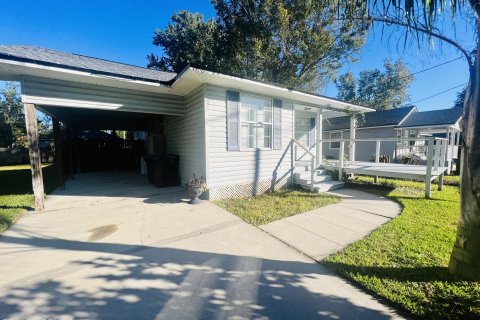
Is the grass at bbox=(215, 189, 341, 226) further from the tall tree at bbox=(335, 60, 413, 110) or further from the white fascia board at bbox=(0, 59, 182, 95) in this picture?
the tall tree at bbox=(335, 60, 413, 110)

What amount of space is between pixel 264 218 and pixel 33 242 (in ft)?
12.7

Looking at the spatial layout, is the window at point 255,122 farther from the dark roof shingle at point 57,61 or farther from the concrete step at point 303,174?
the dark roof shingle at point 57,61

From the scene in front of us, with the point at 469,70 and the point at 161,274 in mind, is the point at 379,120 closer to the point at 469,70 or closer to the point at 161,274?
the point at 469,70

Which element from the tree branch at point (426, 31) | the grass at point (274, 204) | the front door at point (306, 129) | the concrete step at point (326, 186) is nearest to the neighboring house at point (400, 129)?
the front door at point (306, 129)

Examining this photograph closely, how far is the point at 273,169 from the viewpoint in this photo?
6758 mm

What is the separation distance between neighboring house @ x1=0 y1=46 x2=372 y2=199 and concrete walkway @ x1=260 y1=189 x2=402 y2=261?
2277 millimetres

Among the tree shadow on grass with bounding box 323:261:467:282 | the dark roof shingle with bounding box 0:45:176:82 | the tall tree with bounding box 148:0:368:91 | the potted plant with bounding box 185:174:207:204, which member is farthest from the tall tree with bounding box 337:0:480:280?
the tall tree with bounding box 148:0:368:91

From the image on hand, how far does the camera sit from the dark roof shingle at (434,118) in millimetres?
13945

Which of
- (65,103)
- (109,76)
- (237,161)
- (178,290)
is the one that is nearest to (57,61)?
(65,103)

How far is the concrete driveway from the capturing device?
6.26ft

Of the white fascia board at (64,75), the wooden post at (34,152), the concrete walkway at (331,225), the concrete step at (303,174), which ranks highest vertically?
the white fascia board at (64,75)

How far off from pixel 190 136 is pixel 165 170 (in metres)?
1.64

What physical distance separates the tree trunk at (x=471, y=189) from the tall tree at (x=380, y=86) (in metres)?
28.0

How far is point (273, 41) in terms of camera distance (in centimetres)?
1357
